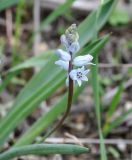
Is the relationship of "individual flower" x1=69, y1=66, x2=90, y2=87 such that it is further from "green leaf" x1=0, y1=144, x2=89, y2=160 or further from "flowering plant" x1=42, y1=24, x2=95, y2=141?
"green leaf" x1=0, y1=144, x2=89, y2=160

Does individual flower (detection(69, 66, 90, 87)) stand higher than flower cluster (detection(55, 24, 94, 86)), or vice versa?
flower cluster (detection(55, 24, 94, 86))

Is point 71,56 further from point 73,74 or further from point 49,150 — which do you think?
point 49,150

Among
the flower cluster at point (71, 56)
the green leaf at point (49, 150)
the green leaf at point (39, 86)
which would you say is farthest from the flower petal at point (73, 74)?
the green leaf at point (39, 86)

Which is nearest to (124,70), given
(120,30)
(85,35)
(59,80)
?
(120,30)

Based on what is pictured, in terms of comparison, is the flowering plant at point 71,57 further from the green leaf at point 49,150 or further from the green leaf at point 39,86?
the green leaf at point 39,86

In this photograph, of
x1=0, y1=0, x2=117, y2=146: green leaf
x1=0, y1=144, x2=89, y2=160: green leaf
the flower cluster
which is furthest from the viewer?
x1=0, y1=0, x2=117, y2=146: green leaf

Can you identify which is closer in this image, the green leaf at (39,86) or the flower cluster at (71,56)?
the flower cluster at (71,56)

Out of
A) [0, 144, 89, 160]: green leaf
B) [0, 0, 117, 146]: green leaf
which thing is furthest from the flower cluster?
[0, 0, 117, 146]: green leaf

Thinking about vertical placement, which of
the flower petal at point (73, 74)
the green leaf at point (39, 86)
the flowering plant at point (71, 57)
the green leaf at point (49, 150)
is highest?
the green leaf at point (39, 86)
